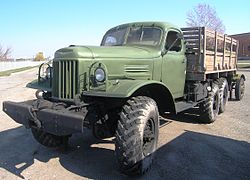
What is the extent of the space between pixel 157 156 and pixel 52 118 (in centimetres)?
212

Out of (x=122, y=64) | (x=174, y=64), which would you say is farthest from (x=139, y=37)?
(x=122, y=64)

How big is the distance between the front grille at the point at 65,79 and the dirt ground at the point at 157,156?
47.0 inches

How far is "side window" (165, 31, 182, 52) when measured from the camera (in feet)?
21.6

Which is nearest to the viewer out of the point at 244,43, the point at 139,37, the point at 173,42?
the point at 139,37

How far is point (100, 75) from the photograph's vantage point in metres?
4.86

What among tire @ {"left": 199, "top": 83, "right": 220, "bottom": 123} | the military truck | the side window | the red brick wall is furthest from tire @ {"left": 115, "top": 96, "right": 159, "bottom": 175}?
the red brick wall

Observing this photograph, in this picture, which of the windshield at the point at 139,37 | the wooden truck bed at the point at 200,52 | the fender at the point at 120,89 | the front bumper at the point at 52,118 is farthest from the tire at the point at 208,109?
the front bumper at the point at 52,118

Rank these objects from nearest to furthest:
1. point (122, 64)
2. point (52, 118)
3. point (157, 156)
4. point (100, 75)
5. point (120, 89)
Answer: point (52, 118)
point (120, 89)
point (100, 75)
point (122, 64)
point (157, 156)

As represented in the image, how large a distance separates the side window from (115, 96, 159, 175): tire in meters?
1.97

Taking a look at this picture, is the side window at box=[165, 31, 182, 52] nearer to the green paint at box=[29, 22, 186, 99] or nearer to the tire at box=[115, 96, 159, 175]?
the green paint at box=[29, 22, 186, 99]

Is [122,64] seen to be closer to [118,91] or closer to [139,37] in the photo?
[118,91]

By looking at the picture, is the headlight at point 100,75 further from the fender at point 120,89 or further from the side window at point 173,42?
the side window at point 173,42

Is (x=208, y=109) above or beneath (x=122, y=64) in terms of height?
beneath

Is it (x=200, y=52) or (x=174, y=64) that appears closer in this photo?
(x=174, y=64)
